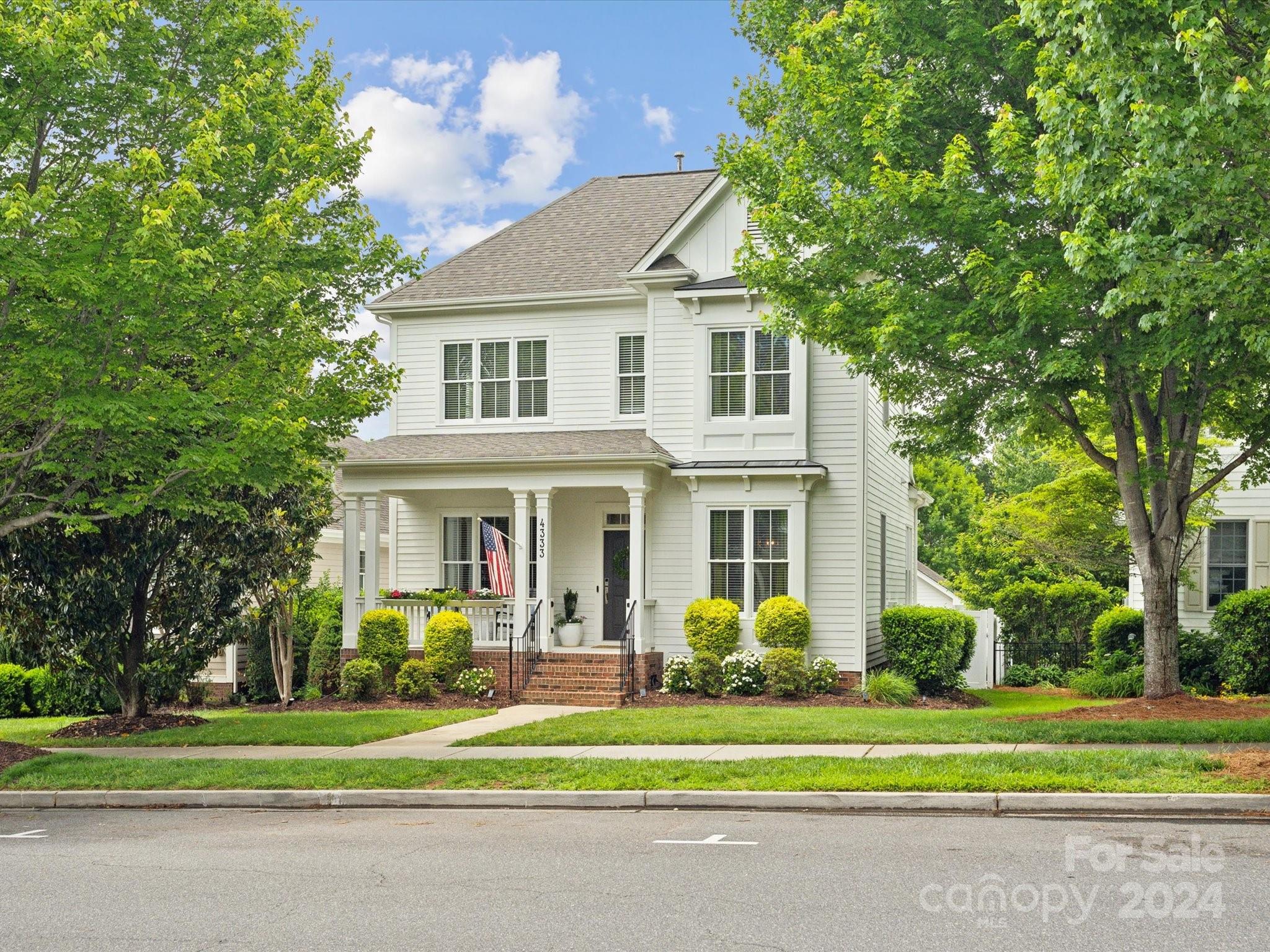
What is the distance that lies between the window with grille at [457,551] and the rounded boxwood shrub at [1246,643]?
47.4 feet

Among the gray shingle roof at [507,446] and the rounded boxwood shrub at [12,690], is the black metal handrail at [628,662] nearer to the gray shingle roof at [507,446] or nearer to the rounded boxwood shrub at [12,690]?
the gray shingle roof at [507,446]

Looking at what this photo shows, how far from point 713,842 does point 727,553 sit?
13.8m

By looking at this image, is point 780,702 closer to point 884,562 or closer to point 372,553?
point 884,562

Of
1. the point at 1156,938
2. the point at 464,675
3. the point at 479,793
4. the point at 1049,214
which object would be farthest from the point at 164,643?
the point at 1156,938

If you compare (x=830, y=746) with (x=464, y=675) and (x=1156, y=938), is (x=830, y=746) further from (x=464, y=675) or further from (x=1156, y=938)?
(x=464, y=675)

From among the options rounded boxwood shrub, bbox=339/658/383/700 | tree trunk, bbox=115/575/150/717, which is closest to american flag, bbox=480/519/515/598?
rounded boxwood shrub, bbox=339/658/383/700

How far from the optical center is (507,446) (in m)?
23.6

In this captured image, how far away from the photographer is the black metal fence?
30031 mm

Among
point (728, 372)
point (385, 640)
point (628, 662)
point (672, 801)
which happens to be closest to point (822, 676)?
point (628, 662)

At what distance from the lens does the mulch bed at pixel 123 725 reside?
58.5 feet

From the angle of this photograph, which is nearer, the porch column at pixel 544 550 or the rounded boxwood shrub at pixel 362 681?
the rounded boxwood shrub at pixel 362 681

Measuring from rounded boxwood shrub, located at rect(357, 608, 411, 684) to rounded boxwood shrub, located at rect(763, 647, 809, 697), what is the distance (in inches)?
268

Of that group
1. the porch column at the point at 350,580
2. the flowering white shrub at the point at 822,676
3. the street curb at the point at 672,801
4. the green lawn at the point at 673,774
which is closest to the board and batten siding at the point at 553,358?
the porch column at the point at 350,580

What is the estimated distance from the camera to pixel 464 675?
22172 millimetres
